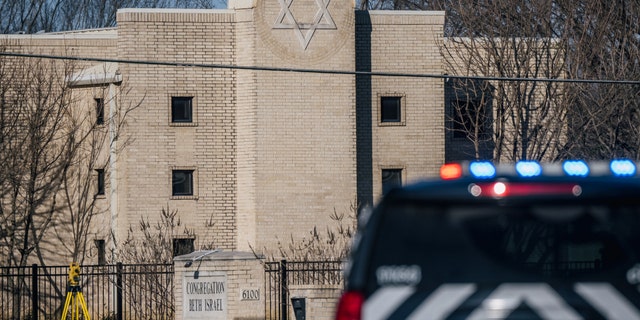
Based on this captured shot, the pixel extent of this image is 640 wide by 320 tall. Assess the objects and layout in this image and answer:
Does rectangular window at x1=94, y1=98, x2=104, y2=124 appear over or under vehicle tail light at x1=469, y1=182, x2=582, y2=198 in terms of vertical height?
over

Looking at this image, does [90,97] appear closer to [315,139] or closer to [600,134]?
[315,139]

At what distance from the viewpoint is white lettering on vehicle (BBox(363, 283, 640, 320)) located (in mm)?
6992

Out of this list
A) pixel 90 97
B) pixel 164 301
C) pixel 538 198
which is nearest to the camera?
pixel 538 198

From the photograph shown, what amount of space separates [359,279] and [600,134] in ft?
89.5

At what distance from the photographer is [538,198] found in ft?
23.0

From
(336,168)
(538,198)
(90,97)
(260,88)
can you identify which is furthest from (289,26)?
(538,198)

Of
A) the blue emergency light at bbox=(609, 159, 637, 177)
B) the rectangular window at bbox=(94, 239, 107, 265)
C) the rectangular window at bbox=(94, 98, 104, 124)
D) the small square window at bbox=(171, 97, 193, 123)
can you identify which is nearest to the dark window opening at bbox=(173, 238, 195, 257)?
the rectangular window at bbox=(94, 239, 107, 265)

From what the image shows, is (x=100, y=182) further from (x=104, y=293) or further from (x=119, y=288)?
(x=119, y=288)

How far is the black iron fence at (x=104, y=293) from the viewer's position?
26188 millimetres

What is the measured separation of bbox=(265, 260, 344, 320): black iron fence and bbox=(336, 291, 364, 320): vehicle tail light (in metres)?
18.0

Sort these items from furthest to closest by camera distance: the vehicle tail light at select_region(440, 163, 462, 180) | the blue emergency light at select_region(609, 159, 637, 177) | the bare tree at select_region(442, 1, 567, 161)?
the bare tree at select_region(442, 1, 567, 161), the blue emergency light at select_region(609, 159, 637, 177), the vehicle tail light at select_region(440, 163, 462, 180)

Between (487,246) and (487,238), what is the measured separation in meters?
0.05

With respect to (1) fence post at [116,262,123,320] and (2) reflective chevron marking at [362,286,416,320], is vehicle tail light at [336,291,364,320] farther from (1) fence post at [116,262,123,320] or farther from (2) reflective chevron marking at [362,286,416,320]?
(1) fence post at [116,262,123,320]

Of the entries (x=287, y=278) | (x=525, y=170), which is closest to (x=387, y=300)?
(x=525, y=170)
